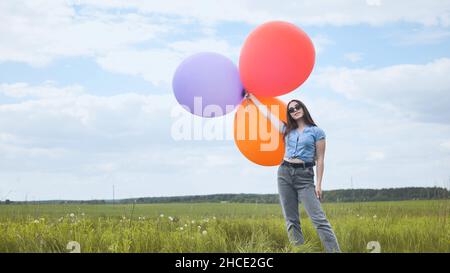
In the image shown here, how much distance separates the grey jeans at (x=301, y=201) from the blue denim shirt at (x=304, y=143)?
0.10 meters

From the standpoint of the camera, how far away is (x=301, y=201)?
3.87 metres

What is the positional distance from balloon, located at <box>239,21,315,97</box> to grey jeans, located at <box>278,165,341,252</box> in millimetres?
738

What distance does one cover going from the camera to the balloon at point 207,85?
4.04 metres

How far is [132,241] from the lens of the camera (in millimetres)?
4129

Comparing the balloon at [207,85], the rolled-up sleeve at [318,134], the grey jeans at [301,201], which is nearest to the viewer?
the grey jeans at [301,201]

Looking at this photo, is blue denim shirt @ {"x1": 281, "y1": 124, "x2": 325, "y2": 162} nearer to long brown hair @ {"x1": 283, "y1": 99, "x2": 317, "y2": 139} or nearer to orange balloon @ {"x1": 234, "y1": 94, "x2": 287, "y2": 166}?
long brown hair @ {"x1": 283, "y1": 99, "x2": 317, "y2": 139}

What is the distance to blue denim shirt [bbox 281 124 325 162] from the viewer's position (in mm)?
3830

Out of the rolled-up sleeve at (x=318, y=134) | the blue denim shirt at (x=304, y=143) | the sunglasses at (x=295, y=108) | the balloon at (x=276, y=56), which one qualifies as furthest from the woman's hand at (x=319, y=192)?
the balloon at (x=276, y=56)

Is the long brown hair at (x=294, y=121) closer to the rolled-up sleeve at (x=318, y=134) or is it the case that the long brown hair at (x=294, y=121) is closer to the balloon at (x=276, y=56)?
the rolled-up sleeve at (x=318, y=134)

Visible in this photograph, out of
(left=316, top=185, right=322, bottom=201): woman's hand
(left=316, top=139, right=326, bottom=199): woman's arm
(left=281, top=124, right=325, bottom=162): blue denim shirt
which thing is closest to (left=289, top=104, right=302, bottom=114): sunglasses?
(left=281, top=124, right=325, bottom=162): blue denim shirt
